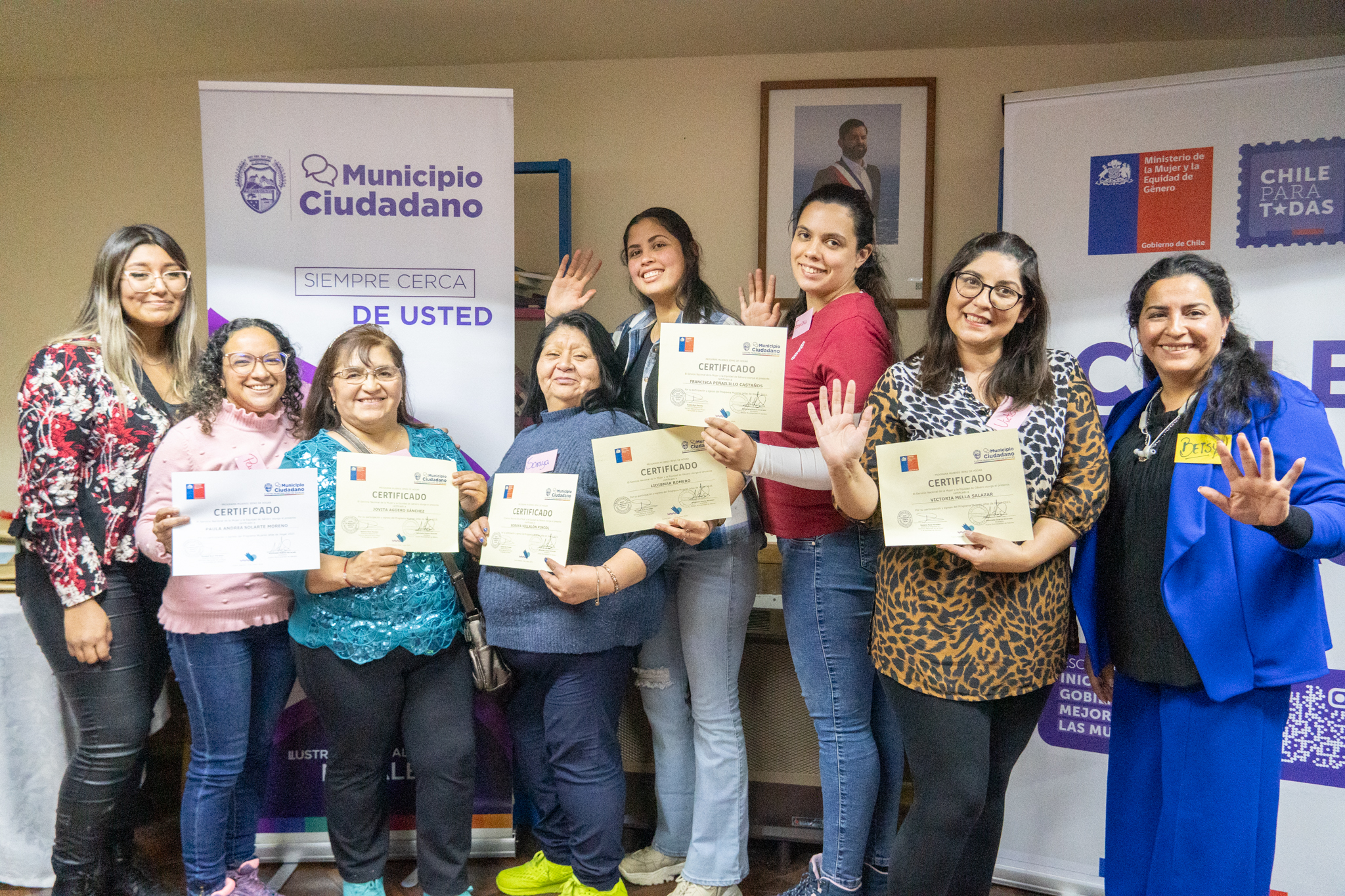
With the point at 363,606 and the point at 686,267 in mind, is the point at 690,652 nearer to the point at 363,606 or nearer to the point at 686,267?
the point at 363,606

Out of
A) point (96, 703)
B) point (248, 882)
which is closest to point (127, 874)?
point (248, 882)

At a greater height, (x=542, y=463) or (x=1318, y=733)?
(x=542, y=463)

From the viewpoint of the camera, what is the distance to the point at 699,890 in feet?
6.91

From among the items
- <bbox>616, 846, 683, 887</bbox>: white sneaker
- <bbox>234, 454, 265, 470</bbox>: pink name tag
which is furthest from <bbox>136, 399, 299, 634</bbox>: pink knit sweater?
<bbox>616, 846, 683, 887</bbox>: white sneaker

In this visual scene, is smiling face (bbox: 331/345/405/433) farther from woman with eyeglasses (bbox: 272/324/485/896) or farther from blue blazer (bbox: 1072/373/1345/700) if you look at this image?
blue blazer (bbox: 1072/373/1345/700)

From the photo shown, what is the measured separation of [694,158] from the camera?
334cm

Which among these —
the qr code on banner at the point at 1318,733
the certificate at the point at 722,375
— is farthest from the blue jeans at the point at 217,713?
the qr code on banner at the point at 1318,733

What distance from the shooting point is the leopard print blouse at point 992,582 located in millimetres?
1523

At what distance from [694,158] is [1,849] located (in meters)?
3.23

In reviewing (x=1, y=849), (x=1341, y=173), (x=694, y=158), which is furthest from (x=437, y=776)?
(x=1341, y=173)

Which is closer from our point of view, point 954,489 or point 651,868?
point 954,489

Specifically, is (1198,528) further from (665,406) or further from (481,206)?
(481,206)

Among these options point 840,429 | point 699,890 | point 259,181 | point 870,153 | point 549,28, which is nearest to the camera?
point 840,429

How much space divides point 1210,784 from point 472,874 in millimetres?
1920
